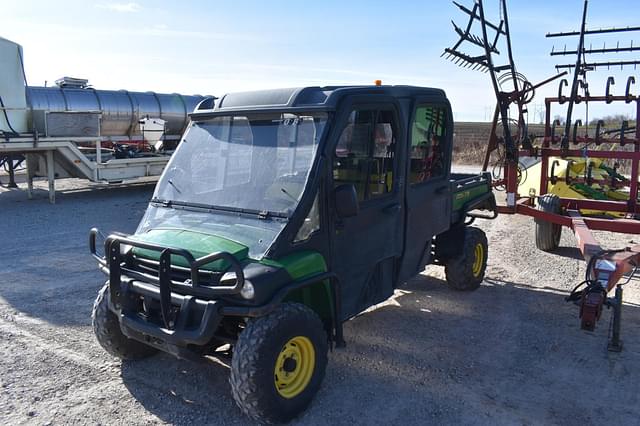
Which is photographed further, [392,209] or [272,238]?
Answer: [392,209]

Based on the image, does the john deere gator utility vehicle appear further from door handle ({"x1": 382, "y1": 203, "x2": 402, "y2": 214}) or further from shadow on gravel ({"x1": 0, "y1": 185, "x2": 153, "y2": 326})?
shadow on gravel ({"x1": 0, "y1": 185, "x2": 153, "y2": 326})

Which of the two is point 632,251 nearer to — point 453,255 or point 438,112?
point 453,255

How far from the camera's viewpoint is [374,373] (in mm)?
4418

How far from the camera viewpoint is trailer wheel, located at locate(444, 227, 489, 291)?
245 inches

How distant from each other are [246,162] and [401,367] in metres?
2.05

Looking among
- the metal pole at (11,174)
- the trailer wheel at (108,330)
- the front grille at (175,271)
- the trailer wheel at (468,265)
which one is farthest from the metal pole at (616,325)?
the metal pole at (11,174)

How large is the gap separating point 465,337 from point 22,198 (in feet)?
38.6

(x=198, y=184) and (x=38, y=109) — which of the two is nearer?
(x=198, y=184)

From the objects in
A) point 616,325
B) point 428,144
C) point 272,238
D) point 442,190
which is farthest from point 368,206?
point 616,325

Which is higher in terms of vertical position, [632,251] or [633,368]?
[632,251]

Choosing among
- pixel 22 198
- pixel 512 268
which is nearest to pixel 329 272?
pixel 512 268

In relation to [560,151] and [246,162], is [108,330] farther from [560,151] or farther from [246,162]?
[560,151]

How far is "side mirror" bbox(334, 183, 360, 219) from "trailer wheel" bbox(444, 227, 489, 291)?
2.76 metres

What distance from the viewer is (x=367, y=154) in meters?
4.35
